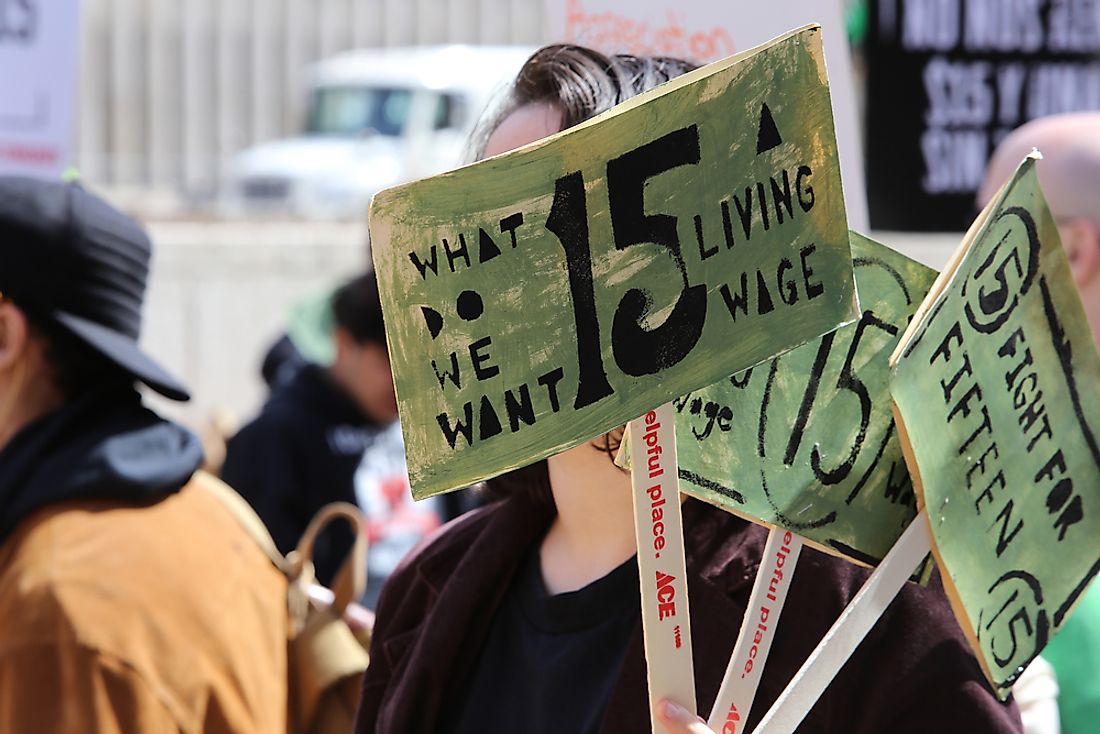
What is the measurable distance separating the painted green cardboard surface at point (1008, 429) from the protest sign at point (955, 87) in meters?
2.09

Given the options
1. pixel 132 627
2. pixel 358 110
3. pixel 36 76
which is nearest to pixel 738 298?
pixel 132 627

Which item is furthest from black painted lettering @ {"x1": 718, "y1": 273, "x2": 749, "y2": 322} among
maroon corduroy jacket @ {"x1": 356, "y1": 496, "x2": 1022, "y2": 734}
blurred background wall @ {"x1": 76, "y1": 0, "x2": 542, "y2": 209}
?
blurred background wall @ {"x1": 76, "y1": 0, "x2": 542, "y2": 209}

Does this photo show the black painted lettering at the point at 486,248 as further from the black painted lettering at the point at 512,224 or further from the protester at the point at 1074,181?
the protester at the point at 1074,181

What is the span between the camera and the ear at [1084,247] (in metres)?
2.31

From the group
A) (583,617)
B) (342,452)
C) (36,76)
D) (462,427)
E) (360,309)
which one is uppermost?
(462,427)

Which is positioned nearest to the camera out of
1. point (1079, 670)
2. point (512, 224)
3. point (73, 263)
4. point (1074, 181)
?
point (512, 224)

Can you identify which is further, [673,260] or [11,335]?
[11,335]

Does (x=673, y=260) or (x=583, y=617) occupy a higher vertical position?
(x=673, y=260)

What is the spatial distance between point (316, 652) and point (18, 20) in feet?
6.87

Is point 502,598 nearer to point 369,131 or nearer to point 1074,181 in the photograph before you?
point 1074,181

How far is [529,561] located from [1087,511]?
24.7 inches

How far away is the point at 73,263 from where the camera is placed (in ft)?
7.40

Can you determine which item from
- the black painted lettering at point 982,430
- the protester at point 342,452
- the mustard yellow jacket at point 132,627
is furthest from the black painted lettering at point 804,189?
the protester at point 342,452

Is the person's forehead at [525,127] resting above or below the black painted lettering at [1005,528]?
above
